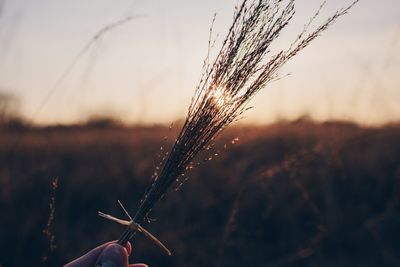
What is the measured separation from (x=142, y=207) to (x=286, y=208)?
3005mm

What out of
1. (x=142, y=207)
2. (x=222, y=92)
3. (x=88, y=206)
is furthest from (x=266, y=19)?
(x=88, y=206)

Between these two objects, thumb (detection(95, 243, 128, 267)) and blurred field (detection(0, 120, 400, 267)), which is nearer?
thumb (detection(95, 243, 128, 267))

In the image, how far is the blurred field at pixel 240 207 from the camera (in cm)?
408

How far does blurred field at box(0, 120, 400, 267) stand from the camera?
4078 mm

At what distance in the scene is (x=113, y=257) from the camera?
1.56m

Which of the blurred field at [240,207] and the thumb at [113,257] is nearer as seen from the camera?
the thumb at [113,257]

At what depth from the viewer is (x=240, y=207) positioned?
4414 millimetres

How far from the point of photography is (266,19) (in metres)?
1.67

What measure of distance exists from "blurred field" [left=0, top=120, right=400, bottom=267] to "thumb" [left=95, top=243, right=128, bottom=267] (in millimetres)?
1991

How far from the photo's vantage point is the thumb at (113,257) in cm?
156

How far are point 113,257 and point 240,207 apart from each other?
2928 mm

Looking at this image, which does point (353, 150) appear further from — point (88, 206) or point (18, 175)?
point (18, 175)

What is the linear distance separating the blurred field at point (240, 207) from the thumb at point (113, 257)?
6.53 feet

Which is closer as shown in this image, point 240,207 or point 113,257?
point 113,257
